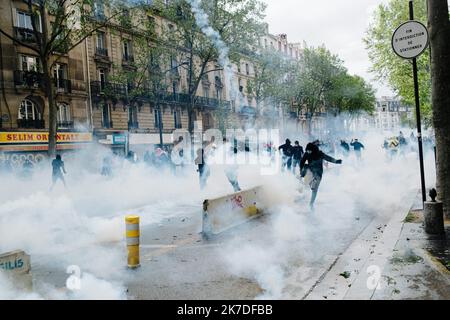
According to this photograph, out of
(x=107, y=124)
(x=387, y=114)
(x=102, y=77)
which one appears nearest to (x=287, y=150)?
(x=107, y=124)

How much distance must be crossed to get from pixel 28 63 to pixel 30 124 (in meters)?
3.74

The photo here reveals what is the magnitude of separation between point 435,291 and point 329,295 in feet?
3.32

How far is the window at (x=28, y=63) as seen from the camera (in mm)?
25281

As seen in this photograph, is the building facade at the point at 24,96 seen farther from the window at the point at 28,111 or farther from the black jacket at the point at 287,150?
the black jacket at the point at 287,150

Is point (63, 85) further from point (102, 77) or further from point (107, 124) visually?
point (107, 124)

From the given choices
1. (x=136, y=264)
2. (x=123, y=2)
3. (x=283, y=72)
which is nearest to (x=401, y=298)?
(x=136, y=264)

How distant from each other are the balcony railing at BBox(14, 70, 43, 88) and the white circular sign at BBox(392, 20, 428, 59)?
77.4 ft

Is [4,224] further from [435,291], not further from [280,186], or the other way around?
[435,291]

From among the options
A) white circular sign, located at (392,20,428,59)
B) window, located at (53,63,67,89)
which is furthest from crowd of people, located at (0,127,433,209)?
window, located at (53,63,67,89)

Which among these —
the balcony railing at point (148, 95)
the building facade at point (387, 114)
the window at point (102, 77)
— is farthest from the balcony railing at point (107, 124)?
the building facade at point (387, 114)

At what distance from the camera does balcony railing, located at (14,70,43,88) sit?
2482 centimetres

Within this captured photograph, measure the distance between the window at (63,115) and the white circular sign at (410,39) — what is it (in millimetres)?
24784

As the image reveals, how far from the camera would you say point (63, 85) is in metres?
27.8

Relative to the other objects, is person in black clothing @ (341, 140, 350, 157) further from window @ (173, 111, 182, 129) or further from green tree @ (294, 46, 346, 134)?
green tree @ (294, 46, 346, 134)
